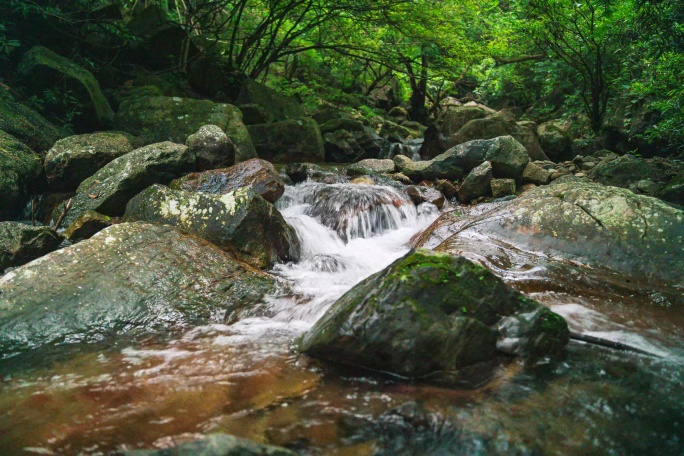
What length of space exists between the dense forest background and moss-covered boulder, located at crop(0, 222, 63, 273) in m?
4.31

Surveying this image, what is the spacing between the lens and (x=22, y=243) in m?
5.07

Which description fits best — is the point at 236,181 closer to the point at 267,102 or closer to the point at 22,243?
the point at 22,243

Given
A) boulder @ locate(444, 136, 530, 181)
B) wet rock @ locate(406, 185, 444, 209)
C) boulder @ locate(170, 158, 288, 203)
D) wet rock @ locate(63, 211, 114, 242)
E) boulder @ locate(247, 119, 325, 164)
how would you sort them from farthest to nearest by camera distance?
boulder @ locate(247, 119, 325, 164) < boulder @ locate(444, 136, 530, 181) < wet rock @ locate(406, 185, 444, 209) < boulder @ locate(170, 158, 288, 203) < wet rock @ locate(63, 211, 114, 242)

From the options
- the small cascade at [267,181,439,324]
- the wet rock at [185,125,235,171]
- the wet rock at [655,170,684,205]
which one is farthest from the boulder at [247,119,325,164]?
the wet rock at [655,170,684,205]

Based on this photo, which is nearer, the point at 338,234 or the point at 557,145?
the point at 338,234

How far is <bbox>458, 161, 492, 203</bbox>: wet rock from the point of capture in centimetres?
862

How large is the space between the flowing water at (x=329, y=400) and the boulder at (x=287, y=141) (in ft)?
26.2

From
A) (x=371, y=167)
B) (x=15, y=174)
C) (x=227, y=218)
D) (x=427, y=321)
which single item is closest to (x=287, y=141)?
(x=371, y=167)

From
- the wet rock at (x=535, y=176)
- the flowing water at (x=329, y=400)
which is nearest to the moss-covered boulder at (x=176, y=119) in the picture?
the wet rock at (x=535, y=176)

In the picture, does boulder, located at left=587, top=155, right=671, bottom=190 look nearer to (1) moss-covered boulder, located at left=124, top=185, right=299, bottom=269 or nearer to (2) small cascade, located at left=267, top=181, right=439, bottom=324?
(2) small cascade, located at left=267, top=181, right=439, bottom=324

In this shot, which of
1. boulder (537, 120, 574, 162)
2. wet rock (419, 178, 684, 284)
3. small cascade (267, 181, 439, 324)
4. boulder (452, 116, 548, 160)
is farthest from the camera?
boulder (537, 120, 574, 162)

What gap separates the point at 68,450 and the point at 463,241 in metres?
4.52

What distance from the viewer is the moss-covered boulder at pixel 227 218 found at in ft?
17.2

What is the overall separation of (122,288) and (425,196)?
610cm
